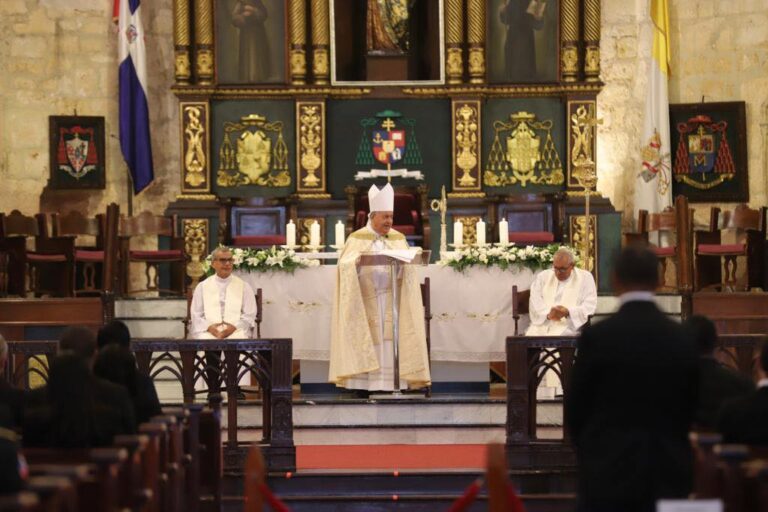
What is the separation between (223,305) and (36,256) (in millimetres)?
4270

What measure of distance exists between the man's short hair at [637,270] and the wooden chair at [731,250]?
11.4 metres

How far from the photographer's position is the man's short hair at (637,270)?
5832 millimetres

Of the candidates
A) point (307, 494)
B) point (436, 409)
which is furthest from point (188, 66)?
point (307, 494)

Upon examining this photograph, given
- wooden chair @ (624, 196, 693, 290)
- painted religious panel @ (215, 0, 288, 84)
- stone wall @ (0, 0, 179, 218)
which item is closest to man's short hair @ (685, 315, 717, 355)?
wooden chair @ (624, 196, 693, 290)

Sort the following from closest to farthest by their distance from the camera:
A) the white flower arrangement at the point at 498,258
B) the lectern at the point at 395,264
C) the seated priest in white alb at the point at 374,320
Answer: the lectern at the point at 395,264
the seated priest in white alb at the point at 374,320
the white flower arrangement at the point at 498,258

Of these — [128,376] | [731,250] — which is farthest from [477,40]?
[128,376]

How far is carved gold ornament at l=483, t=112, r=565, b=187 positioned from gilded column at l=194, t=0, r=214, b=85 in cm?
369

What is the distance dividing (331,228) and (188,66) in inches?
107

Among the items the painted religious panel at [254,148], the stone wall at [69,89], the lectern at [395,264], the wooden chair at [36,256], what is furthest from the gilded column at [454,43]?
the lectern at [395,264]

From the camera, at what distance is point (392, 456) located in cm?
1123

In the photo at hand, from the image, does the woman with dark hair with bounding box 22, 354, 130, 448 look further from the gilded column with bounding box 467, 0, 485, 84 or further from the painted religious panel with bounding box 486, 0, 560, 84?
the painted religious panel with bounding box 486, 0, 560, 84

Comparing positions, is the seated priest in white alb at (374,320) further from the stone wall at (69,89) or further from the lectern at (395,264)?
the stone wall at (69,89)

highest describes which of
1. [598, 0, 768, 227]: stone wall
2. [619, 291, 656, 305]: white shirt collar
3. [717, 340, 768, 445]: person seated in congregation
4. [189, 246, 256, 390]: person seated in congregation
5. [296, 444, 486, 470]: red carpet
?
[598, 0, 768, 227]: stone wall

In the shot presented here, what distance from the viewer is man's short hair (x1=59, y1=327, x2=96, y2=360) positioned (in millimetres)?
7422
